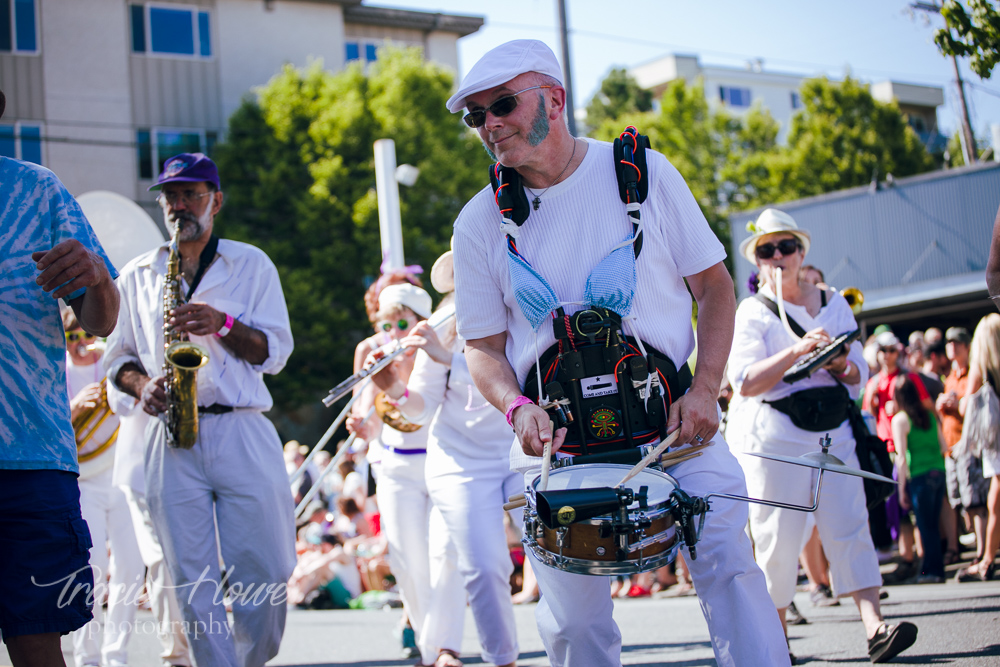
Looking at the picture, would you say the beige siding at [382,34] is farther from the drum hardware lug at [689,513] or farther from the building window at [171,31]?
the drum hardware lug at [689,513]

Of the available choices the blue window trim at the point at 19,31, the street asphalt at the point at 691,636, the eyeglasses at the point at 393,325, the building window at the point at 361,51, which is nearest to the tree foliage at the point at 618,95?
the building window at the point at 361,51

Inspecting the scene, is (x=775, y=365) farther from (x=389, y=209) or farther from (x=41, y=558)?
(x=389, y=209)

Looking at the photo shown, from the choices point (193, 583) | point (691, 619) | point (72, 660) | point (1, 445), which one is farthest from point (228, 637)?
point (691, 619)

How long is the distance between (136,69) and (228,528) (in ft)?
92.4

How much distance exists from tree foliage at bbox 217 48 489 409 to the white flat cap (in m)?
24.9

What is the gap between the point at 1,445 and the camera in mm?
3152

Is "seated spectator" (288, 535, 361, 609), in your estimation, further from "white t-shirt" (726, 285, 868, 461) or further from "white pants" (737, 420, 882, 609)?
"white pants" (737, 420, 882, 609)

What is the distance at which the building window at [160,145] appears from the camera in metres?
29.4

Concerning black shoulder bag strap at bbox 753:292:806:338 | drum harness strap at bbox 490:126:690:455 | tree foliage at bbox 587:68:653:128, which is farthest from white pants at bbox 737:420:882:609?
tree foliage at bbox 587:68:653:128

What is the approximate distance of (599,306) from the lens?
128 inches

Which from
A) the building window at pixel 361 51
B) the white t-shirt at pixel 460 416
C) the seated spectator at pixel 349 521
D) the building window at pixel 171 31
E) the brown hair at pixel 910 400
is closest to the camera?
the white t-shirt at pixel 460 416

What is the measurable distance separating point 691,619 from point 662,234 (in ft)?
17.2

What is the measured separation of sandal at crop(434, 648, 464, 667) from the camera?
5.88 metres

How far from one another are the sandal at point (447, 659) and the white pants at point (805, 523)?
1.92 metres
